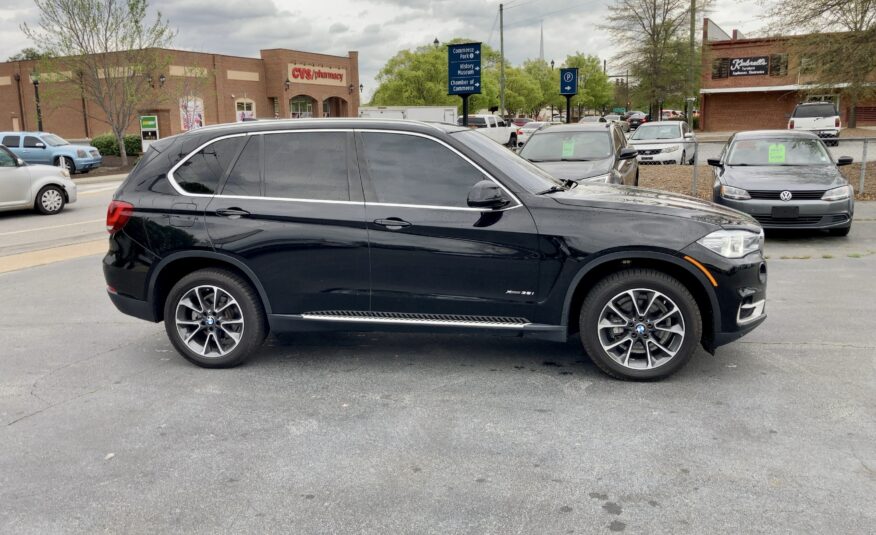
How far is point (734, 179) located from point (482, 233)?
7.19 meters

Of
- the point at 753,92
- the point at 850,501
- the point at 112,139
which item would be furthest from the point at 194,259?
the point at 753,92

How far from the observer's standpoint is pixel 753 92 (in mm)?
52625

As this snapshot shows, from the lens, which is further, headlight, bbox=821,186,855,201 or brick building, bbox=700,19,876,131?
brick building, bbox=700,19,876,131

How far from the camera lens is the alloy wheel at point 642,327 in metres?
4.96

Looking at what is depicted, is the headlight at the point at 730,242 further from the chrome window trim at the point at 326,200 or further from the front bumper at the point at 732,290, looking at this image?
the chrome window trim at the point at 326,200

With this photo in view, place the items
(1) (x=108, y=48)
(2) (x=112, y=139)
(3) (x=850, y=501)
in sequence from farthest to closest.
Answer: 1. (2) (x=112, y=139)
2. (1) (x=108, y=48)
3. (3) (x=850, y=501)

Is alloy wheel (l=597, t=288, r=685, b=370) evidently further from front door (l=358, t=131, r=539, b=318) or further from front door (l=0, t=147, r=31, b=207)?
front door (l=0, t=147, r=31, b=207)

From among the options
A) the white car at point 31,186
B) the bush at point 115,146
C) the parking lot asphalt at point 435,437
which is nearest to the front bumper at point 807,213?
the parking lot asphalt at point 435,437

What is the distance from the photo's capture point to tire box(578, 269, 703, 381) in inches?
194

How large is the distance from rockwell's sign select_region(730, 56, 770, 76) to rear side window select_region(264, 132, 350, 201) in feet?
174

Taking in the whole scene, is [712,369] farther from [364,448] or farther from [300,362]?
[300,362]

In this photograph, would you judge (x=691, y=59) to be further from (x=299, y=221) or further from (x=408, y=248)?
(x=299, y=221)

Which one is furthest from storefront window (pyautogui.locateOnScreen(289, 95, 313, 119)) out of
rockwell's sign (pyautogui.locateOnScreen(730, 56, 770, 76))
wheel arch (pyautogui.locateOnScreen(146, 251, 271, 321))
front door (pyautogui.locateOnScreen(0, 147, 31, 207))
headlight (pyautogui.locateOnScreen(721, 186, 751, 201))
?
wheel arch (pyautogui.locateOnScreen(146, 251, 271, 321))

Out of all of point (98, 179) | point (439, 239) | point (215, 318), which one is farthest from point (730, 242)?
point (98, 179)
